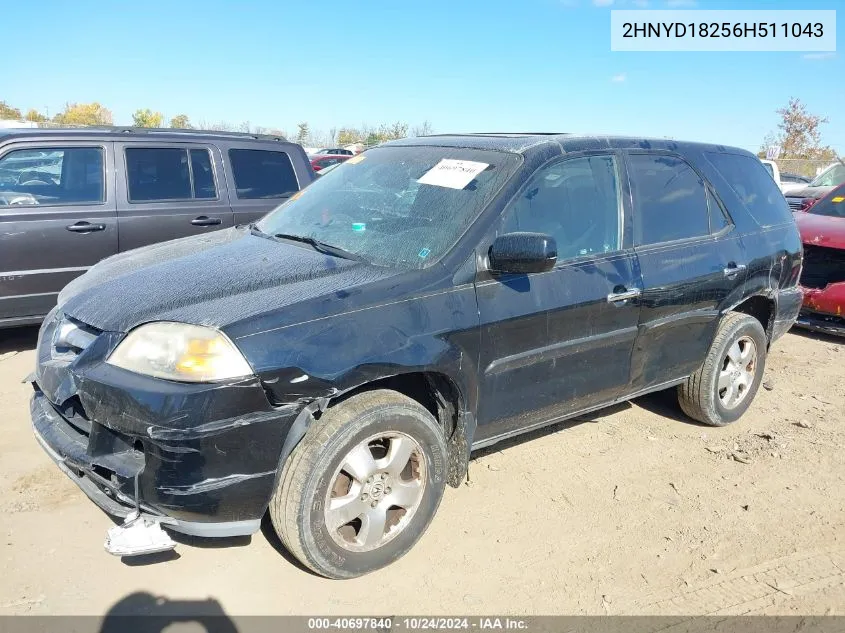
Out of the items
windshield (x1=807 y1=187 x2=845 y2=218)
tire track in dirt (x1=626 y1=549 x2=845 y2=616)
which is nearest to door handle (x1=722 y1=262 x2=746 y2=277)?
tire track in dirt (x1=626 y1=549 x2=845 y2=616)

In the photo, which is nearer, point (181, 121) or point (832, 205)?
point (832, 205)

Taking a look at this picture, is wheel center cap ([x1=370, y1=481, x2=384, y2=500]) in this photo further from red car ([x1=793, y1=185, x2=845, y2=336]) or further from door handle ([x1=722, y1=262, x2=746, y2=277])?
red car ([x1=793, y1=185, x2=845, y2=336])

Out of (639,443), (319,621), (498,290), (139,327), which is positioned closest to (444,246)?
(498,290)

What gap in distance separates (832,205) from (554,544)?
6.33 meters

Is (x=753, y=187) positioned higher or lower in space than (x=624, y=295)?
higher

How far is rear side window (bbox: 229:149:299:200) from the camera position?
6406 mm

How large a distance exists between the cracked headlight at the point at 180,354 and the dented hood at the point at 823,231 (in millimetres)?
5924

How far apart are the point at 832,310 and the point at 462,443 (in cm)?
490

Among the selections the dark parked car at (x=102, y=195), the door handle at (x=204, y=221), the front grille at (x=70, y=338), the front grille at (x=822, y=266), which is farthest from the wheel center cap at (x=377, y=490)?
the front grille at (x=822, y=266)

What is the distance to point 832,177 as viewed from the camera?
1342cm

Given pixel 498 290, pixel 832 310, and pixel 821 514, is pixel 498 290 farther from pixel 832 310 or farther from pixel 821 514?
pixel 832 310

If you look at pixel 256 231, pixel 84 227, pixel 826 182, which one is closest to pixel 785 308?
pixel 256 231

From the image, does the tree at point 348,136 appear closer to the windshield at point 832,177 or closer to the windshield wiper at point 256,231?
the windshield at point 832,177

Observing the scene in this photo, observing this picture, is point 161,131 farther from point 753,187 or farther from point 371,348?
point 753,187
